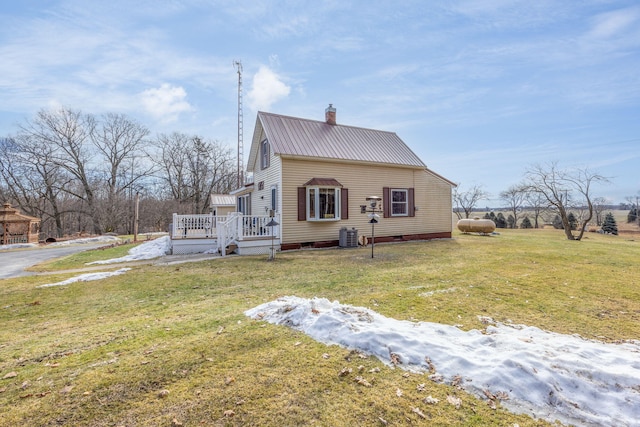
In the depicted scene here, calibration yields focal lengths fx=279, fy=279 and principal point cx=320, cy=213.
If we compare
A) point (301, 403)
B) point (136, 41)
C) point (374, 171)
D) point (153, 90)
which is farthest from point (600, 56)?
point (153, 90)

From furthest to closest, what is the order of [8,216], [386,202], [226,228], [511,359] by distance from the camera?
[8,216], [386,202], [226,228], [511,359]

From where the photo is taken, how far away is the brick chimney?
14.1m

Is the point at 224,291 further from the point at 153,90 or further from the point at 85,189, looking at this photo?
the point at 85,189

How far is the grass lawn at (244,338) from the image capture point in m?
2.14

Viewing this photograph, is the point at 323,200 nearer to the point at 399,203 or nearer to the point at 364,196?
the point at 364,196

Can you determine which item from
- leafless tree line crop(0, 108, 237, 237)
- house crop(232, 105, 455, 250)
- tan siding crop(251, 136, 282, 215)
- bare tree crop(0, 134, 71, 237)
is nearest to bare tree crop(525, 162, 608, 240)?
house crop(232, 105, 455, 250)

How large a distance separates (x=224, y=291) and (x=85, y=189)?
28505mm

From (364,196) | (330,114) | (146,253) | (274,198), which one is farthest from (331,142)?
(146,253)

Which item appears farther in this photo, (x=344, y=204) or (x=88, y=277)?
(x=344, y=204)

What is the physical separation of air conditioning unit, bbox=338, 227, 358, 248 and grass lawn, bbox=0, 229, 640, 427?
3.94 meters

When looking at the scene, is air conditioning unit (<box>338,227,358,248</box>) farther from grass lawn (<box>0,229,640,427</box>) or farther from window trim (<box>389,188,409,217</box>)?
grass lawn (<box>0,229,640,427</box>)

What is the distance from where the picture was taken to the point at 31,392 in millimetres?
2408

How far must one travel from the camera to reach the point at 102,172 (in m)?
27.3

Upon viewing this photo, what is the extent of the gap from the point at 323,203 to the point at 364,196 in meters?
2.16
